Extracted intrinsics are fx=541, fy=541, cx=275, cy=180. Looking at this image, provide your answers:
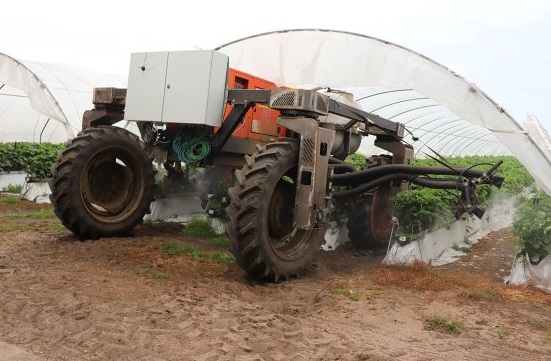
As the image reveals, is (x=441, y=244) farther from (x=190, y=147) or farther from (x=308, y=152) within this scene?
(x=190, y=147)

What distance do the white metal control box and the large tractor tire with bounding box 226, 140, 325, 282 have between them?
88cm

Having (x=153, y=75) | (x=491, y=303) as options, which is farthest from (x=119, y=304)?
(x=491, y=303)

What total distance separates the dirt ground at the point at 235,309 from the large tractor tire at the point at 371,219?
46.1 inches

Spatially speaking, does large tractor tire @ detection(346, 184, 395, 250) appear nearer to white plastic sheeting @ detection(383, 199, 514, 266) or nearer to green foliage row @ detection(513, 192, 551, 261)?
white plastic sheeting @ detection(383, 199, 514, 266)

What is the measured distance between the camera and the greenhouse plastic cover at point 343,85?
23.9ft

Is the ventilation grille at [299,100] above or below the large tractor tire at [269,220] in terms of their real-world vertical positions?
above

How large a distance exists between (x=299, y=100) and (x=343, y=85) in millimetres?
4804

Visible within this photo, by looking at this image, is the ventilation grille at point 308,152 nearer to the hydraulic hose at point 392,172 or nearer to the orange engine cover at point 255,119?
the hydraulic hose at point 392,172

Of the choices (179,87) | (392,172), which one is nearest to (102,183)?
(179,87)

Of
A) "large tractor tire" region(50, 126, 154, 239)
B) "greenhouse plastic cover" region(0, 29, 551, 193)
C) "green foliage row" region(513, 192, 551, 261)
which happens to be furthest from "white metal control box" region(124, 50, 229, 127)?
"green foliage row" region(513, 192, 551, 261)

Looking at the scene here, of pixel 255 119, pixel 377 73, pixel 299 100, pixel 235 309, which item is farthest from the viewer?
pixel 377 73

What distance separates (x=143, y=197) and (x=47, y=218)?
2588 mm

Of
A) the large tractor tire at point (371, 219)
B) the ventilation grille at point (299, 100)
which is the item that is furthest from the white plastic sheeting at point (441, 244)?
the ventilation grille at point (299, 100)

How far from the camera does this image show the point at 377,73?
30.3 feet
